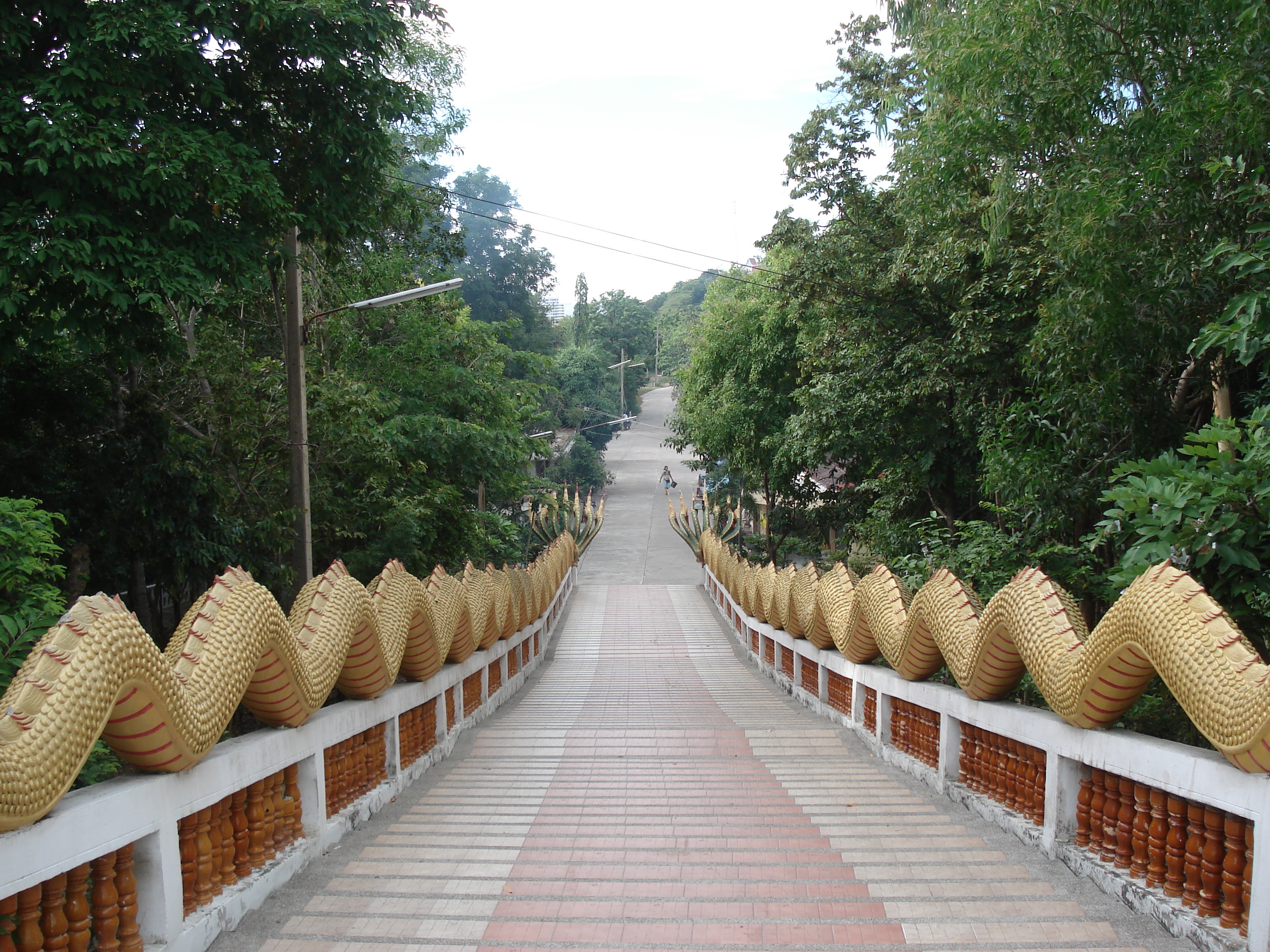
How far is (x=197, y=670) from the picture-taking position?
402cm

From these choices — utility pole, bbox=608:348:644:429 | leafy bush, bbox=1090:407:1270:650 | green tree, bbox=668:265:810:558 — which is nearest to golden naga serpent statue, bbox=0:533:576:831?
leafy bush, bbox=1090:407:1270:650

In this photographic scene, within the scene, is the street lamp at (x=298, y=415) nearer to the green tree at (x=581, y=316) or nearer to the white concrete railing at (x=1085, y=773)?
the white concrete railing at (x=1085, y=773)

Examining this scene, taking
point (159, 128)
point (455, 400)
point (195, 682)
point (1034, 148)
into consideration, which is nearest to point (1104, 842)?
point (195, 682)

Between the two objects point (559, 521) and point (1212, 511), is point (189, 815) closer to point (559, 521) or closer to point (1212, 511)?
point (1212, 511)

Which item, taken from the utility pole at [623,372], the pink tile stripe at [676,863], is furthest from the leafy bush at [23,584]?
the utility pole at [623,372]

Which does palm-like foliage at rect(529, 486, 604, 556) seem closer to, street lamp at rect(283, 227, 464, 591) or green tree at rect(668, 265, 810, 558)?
green tree at rect(668, 265, 810, 558)

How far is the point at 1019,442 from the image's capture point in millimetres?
8562

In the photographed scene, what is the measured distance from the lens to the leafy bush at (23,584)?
4555mm

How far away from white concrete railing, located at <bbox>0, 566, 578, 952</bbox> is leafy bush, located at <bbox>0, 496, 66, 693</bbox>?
1172 millimetres

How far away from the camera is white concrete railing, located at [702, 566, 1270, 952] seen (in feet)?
11.3

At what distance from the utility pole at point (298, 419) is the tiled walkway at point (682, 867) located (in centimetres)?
305

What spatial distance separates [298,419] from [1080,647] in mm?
7355

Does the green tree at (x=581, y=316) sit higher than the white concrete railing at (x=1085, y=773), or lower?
higher

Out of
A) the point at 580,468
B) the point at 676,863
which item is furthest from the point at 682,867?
the point at 580,468
